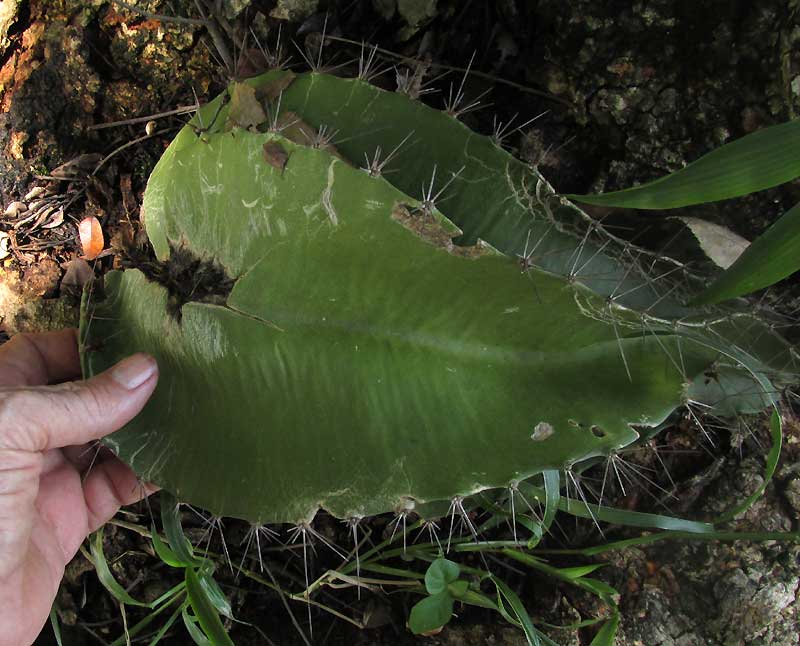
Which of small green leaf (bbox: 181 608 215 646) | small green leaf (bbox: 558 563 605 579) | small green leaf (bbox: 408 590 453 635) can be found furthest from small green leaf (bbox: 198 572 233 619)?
small green leaf (bbox: 558 563 605 579)

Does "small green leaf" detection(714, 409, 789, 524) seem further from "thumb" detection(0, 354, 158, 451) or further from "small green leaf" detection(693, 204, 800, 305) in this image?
"thumb" detection(0, 354, 158, 451)

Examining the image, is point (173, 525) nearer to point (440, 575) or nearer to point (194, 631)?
point (194, 631)

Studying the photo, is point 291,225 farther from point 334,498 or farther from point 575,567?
point 575,567

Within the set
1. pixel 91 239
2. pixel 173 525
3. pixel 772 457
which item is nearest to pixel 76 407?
pixel 173 525

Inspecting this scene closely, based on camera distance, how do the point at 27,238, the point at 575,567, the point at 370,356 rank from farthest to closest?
the point at 27,238
the point at 575,567
the point at 370,356

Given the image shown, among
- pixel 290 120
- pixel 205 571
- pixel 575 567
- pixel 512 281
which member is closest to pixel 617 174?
pixel 512 281

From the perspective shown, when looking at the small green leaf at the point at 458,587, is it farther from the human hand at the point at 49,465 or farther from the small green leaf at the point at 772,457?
the human hand at the point at 49,465
